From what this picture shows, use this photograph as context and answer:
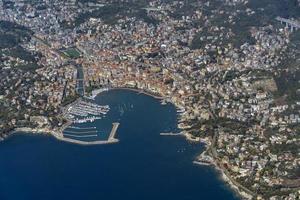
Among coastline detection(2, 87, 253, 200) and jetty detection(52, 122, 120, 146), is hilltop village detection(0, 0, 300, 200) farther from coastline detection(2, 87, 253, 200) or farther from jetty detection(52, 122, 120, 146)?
jetty detection(52, 122, 120, 146)

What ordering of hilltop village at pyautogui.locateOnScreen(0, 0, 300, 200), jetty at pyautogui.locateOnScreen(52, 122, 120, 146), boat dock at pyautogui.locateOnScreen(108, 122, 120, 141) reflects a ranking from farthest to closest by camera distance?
boat dock at pyautogui.locateOnScreen(108, 122, 120, 141) < jetty at pyautogui.locateOnScreen(52, 122, 120, 146) < hilltop village at pyautogui.locateOnScreen(0, 0, 300, 200)

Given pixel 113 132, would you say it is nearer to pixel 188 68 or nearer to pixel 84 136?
pixel 84 136

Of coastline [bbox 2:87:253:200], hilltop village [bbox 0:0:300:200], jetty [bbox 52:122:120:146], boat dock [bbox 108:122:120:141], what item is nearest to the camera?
coastline [bbox 2:87:253:200]

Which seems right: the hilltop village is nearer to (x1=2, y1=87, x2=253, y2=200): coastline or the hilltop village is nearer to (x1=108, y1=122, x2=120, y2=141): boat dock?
(x1=2, y1=87, x2=253, y2=200): coastline

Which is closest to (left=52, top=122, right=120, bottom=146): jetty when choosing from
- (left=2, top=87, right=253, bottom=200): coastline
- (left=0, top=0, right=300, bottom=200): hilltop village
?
(left=2, top=87, right=253, bottom=200): coastline

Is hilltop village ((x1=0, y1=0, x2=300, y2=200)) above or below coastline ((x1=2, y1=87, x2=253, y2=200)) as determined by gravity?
above

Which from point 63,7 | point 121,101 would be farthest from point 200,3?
point 121,101

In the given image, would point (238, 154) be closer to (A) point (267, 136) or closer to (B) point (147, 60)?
(A) point (267, 136)

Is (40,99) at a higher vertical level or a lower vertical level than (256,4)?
lower

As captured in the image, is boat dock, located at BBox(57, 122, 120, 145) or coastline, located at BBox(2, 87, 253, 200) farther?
boat dock, located at BBox(57, 122, 120, 145)
